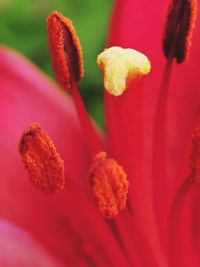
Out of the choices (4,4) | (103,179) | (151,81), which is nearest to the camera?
(103,179)

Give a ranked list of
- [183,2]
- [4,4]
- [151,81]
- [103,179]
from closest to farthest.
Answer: [103,179], [183,2], [151,81], [4,4]

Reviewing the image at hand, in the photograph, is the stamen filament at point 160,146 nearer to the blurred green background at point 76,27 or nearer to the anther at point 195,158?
the anther at point 195,158

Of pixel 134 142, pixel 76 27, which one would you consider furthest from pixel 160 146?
pixel 76 27

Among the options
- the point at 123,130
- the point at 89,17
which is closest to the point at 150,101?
the point at 123,130

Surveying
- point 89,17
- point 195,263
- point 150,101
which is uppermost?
point 89,17

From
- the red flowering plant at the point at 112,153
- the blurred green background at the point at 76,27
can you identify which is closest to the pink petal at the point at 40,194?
the red flowering plant at the point at 112,153

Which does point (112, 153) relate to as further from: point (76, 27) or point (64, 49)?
point (76, 27)

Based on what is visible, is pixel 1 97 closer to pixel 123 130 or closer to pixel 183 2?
pixel 123 130
